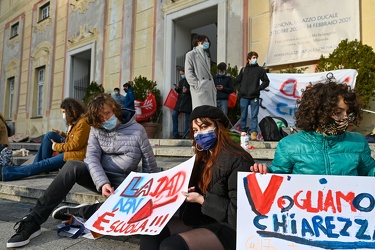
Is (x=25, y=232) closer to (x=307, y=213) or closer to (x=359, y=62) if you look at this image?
(x=307, y=213)

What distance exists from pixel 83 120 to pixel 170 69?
5.90 meters

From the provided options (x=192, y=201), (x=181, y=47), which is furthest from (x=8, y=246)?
(x=181, y=47)

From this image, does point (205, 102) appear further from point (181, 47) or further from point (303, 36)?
point (181, 47)

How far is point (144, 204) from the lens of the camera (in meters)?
1.88

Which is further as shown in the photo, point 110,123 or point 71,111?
point 71,111

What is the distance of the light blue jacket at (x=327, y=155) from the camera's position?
1660 mm

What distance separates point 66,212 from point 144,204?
3.37ft

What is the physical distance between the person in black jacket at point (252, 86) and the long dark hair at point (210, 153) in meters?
3.77

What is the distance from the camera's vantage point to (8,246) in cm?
209

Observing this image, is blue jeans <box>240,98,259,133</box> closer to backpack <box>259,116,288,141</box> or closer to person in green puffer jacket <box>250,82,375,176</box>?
backpack <box>259,116,288,141</box>

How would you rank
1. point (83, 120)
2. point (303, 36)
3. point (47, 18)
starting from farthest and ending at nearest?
point (47, 18)
point (303, 36)
point (83, 120)

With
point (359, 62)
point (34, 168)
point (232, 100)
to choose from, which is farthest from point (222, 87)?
point (34, 168)

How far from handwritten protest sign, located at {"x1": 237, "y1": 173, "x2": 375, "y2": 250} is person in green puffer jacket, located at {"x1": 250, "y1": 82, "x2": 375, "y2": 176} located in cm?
14

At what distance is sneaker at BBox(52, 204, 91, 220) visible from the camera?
2.49 metres
